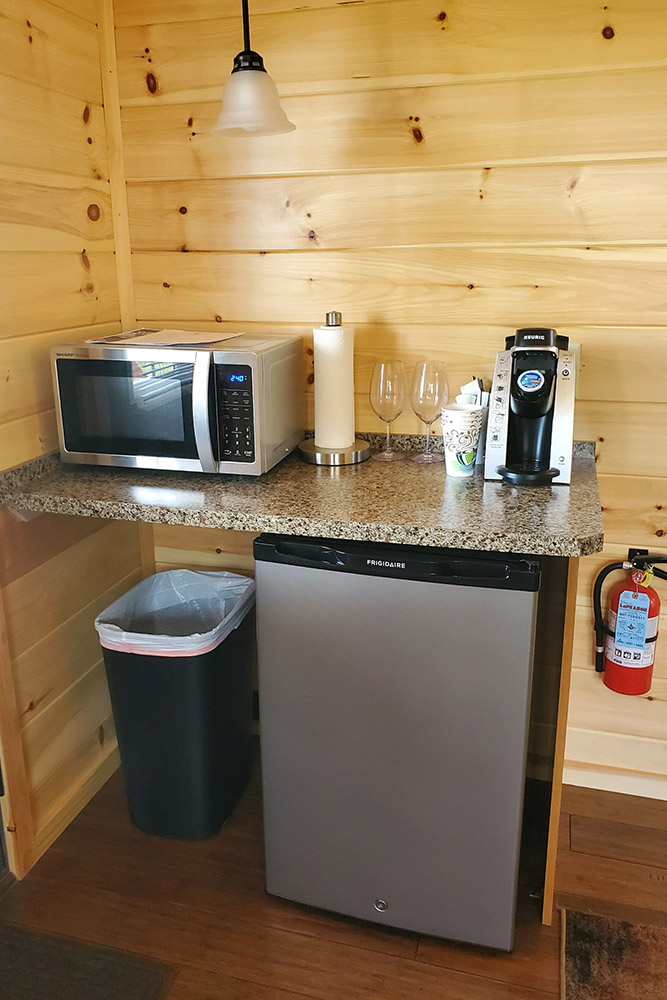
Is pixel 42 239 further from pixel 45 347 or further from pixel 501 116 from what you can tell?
pixel 501 116

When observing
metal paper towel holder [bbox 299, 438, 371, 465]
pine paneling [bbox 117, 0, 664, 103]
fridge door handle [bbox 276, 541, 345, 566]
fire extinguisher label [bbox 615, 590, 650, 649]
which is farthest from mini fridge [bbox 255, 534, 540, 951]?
pine paneling [bbox 117, 0, 664, 103]

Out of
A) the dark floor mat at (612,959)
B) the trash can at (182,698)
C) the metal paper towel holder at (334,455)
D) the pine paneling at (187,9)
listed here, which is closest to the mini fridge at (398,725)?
the dark floor mat at (612,959)

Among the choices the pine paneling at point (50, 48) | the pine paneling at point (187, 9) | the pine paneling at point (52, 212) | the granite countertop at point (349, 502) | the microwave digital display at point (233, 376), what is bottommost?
the granite countertop at point (349, 502)

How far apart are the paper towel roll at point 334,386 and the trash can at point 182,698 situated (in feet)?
1.42

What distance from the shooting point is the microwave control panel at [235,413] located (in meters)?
1.67

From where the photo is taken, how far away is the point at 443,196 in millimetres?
1824

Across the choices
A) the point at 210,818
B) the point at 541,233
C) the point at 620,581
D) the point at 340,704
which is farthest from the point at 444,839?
the point at 541,233

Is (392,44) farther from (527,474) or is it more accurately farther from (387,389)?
(527,474)

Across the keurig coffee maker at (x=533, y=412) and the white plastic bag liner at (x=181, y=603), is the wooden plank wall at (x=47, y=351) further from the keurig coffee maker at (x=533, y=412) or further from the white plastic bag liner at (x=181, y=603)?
the keurig coffee maker at (x=533, y=412)

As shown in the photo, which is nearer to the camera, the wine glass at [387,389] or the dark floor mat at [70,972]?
the dark floor mat at [70,972]

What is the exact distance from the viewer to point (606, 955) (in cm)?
163

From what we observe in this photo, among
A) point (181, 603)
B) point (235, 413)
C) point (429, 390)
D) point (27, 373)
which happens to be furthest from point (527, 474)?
point (27, 373)

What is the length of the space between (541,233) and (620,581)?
86 cm

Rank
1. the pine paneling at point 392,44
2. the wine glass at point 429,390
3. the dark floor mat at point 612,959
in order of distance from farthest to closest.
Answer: the wine glass at point 429,390
the pine paneling at point 392,44
the dark floor mat at point 612,959
